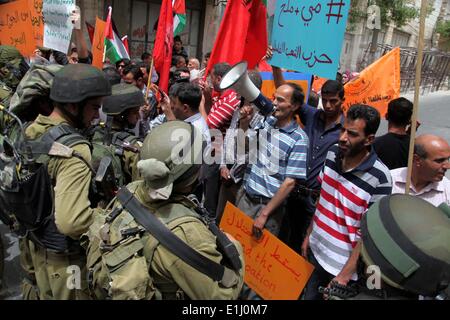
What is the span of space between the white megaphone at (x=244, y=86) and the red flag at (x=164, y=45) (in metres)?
1.22

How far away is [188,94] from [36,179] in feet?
5.04

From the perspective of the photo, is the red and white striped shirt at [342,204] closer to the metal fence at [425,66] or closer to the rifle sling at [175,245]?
the rifle sling at [175,245]

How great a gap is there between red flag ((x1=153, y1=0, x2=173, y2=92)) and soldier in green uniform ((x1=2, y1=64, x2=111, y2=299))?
1923 millimetres

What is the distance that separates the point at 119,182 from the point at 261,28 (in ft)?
7.14

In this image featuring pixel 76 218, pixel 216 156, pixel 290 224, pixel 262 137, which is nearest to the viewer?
pixel 76 218

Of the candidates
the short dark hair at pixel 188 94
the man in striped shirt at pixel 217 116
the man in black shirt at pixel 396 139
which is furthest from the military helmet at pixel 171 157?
the man in black shirt at pixel 396 139

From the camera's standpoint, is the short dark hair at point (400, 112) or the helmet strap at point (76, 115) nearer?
the helmet strap at point (76, 115)

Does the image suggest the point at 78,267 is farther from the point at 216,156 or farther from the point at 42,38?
the point at 42,38

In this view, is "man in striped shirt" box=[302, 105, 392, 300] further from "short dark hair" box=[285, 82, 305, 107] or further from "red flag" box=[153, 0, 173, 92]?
"red flag" box=[153, 0, 173, 92]

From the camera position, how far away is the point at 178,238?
137 cm

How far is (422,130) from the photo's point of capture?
391 inches

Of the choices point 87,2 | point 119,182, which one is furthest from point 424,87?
point 119,182

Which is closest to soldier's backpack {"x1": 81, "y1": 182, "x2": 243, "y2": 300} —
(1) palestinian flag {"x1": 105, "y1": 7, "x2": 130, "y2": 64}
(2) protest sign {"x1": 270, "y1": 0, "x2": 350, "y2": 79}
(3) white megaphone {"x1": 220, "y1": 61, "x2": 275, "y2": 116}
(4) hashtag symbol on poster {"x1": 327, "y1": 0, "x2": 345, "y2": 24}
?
(3) white megaphone {"x1": 220, "y1": 61, "x2": 275, "y2": 116}

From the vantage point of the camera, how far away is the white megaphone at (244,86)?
2836 millimetres
